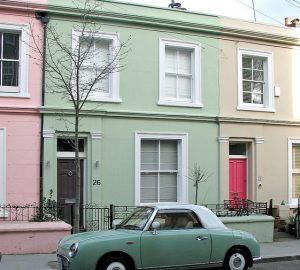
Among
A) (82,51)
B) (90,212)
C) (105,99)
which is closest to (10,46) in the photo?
(82,51)

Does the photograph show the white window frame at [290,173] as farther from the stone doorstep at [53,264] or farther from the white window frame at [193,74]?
the stone doorstep at [53,264]

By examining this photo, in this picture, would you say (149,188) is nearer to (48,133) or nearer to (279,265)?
(48,133)

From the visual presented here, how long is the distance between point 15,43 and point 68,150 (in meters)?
3.41

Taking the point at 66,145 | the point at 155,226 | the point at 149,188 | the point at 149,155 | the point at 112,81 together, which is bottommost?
the point at 155,226

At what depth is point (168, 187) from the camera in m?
16.6

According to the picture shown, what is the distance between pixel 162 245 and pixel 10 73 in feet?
24.9

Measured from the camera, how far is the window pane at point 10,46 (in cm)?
1466

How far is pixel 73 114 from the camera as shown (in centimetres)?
1492

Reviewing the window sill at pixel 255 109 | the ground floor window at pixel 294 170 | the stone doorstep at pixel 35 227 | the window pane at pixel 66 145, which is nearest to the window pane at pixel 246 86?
the window sill at pixel 255 109

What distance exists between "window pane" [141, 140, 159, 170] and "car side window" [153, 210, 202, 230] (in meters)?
6.04

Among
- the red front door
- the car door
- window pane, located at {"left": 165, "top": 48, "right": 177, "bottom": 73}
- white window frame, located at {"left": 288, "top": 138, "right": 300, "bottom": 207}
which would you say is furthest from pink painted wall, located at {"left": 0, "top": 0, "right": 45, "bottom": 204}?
white window frame, located at {"left": 288, "top": 138, "right": 300, "bottom": 207}

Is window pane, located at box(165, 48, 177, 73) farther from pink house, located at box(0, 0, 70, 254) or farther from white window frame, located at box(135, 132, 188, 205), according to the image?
pink house, located at box(0, 0, 70, 254)

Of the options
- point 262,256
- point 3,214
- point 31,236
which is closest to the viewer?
point 31,236

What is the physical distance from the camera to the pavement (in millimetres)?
10906
